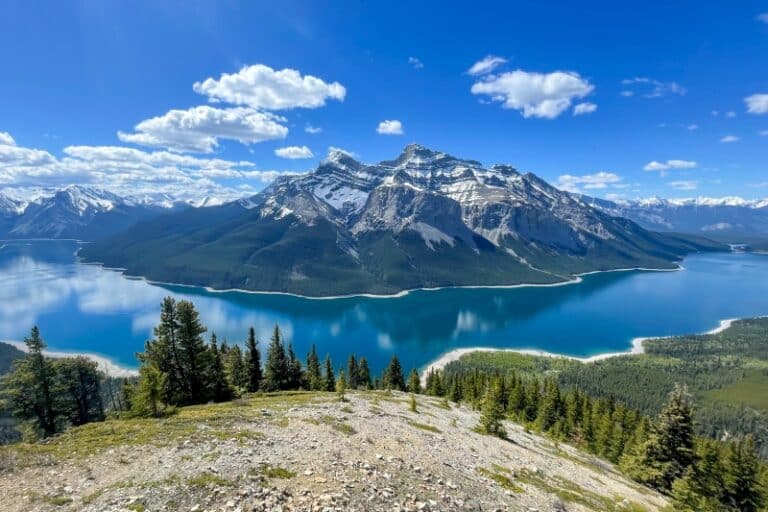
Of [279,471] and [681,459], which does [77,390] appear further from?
[681,459]

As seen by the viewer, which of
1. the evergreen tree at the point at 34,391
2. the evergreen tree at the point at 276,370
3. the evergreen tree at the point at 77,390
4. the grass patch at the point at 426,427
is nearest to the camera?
the grass patch at the point at 426,427

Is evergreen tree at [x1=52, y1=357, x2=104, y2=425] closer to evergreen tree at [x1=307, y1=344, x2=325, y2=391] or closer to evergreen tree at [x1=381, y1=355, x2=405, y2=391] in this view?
evergreen tree at [x1=307, y1=344, x2=325, y2=391]

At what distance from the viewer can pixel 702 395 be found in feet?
591

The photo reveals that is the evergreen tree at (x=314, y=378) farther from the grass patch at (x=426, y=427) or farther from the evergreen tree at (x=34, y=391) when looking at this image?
the grass patch at (x=426, y=427)

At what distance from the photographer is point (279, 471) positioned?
1934cm

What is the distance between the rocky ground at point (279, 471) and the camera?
651 inches

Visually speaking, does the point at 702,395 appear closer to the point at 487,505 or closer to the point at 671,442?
the point at 671,442

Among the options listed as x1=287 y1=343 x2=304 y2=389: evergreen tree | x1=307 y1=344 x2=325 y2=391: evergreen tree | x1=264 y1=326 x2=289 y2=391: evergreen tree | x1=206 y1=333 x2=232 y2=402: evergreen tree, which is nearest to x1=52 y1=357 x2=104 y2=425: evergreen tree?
x1=206 y1=333 x2=232 y2=402: evergreen tree

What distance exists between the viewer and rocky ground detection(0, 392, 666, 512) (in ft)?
54.3

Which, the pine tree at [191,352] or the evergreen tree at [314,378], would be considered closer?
the pine tree at [191,352]

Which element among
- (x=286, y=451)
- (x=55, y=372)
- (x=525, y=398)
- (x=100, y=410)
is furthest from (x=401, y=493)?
(x=525, y=398)

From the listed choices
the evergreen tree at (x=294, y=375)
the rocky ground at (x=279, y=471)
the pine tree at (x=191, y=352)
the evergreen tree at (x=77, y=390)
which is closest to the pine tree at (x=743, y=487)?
the rocky ground at (x=279, y=471)

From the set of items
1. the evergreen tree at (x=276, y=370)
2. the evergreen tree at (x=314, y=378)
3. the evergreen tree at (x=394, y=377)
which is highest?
the evergreen tree at (x=276, y=370)

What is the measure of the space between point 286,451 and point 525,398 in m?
74.9
